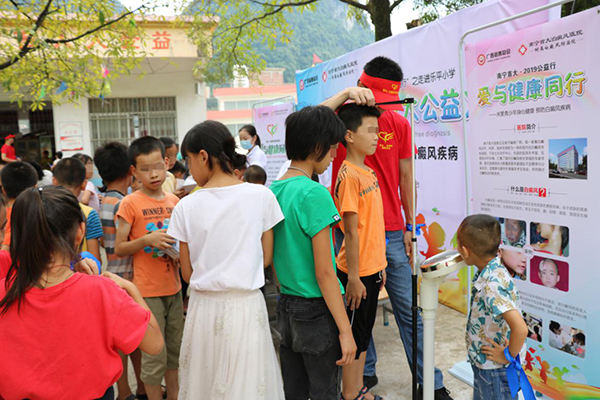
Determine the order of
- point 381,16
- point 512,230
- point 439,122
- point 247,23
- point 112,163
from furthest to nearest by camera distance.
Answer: point 247,23 → point 381,16 → point 439,122 → point 112,163 → point 512,230

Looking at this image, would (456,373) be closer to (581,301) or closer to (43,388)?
(581,301)

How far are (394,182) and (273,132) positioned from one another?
15.3 feet

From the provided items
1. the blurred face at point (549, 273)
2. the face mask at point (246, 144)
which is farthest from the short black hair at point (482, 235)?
the face mask at point (246, 144)

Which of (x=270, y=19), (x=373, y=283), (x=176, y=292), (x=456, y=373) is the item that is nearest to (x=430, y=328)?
(x=373, y=283)

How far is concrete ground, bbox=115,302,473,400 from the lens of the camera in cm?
298

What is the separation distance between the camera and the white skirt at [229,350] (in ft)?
5.90

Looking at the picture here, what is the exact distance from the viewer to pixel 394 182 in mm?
2830

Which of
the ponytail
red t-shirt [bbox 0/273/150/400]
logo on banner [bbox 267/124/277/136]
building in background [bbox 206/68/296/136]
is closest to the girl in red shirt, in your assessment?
red t-shirt [bbox 0/273/150/400]

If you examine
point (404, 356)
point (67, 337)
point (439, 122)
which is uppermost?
point (439, 122)

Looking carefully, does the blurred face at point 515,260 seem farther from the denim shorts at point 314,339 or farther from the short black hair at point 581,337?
the denim shorts at point 314,339

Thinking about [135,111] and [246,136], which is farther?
[135,111]

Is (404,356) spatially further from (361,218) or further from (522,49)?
(522,49)

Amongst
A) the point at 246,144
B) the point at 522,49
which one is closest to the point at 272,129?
the point at 246,144

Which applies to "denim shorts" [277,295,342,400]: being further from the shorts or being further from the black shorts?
the shorts
